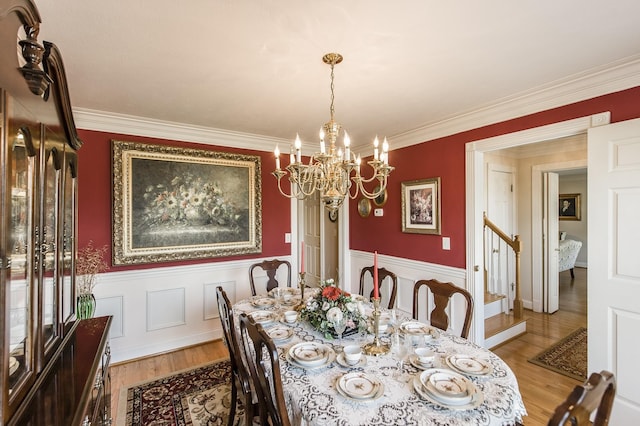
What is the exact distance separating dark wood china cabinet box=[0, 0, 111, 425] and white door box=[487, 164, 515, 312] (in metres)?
4.49

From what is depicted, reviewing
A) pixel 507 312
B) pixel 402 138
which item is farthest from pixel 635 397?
pixel 402 138

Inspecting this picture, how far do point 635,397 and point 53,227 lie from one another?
11.6 ft

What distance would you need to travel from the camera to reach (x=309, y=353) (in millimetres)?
1529

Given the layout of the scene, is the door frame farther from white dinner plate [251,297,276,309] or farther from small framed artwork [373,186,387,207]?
white dinner plate [251,297,276,309]

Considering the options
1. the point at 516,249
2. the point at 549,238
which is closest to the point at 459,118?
the point at 516,249

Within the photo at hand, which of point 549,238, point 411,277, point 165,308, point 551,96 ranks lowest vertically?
point 165,308

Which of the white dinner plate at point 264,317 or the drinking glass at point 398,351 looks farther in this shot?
the white dinner plate at point 264,317

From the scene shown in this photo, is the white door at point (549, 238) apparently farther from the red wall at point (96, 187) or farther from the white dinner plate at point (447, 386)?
the red wall at point (96, 187)

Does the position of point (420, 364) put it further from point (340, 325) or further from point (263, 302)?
point (263, 302)

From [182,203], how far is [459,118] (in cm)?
306

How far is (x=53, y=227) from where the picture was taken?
4.21ft

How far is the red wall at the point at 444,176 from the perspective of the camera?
2087 mm

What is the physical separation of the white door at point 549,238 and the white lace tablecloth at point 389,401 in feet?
11.7

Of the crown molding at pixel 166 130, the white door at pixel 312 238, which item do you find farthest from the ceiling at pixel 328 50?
the white door at pixel 312 238
